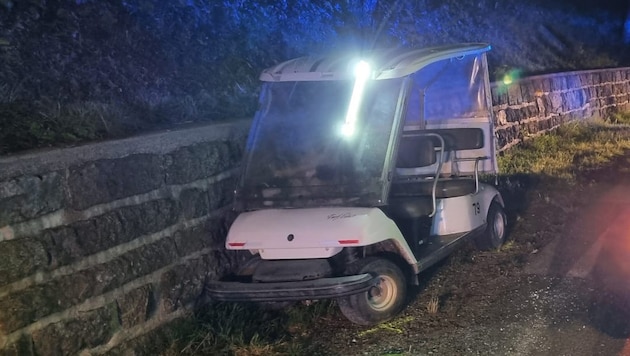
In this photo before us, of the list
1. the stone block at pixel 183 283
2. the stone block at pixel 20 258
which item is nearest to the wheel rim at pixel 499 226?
the stone block at pixel 183 283

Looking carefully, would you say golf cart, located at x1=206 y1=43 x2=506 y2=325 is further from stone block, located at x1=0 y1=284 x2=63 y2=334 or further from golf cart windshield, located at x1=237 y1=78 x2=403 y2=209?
stone block, located at x1=0 y1=284 x2=63 y2=334

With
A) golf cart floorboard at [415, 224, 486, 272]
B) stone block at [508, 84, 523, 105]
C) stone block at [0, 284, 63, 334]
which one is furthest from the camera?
stone block at [508, 84, 523, 105]

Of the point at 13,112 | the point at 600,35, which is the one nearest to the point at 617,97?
the point at 600,35

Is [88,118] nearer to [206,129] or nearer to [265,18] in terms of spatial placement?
[206,129]

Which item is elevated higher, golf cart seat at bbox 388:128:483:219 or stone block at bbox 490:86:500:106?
stone block at bbox 490:86:500:106

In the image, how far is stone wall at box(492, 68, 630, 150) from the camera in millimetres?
11406

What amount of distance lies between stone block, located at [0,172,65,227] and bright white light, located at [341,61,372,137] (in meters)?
2.19

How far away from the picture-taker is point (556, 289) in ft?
18.5

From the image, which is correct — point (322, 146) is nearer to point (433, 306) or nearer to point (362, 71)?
point (362, 71)

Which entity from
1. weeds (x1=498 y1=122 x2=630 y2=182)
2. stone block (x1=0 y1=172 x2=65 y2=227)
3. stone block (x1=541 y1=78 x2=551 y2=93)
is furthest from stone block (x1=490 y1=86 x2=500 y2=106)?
stone block (x1=0 y1=172 x2=65 y2=227)

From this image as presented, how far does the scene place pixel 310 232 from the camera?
4773 mm

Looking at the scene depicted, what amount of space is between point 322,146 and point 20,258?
2387 mm

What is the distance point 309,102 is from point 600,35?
16.8m

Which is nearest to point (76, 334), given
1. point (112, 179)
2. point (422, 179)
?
point (112, 179)
